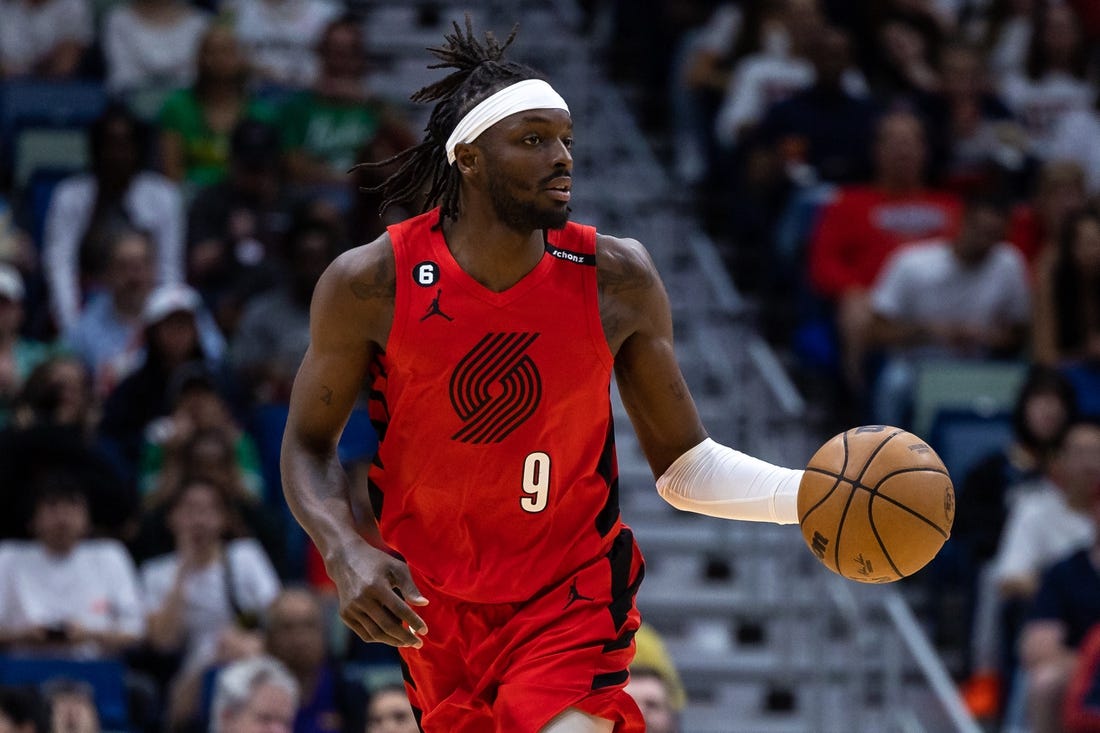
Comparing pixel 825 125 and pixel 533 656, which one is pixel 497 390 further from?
pixel 825 125

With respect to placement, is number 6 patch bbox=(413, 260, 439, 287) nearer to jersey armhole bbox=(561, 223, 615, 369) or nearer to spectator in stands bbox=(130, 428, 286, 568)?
jersey armhole bbox=(561, 223, 615, 369)

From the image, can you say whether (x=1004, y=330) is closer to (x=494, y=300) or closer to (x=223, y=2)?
(x=223, y=2)

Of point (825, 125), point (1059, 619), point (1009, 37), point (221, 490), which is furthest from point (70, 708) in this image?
point (1009, 37)

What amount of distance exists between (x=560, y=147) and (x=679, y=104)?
8.27 metres

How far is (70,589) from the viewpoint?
8211mm

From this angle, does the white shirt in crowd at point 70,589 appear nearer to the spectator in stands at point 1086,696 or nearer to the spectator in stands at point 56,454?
the spectator in stands at point 56,454

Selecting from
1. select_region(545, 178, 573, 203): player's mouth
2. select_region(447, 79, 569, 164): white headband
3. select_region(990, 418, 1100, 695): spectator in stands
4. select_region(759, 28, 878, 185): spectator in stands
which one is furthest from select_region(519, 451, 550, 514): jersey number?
select_region(759, 28, 878, 185): spectator in stands

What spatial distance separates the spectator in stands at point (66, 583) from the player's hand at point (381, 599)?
13.6 ft

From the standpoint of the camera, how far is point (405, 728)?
6.93 m

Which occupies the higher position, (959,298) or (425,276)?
(425,276)

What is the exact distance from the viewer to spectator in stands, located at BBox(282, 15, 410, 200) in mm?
11023

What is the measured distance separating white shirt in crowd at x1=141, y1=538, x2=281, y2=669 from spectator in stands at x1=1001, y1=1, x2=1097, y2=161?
6328 millimetres

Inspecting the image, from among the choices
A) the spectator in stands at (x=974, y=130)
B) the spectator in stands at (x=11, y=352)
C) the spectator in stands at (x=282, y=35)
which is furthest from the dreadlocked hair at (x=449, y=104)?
the spectator in stands at (x=282, y=35)

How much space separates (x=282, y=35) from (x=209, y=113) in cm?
114
